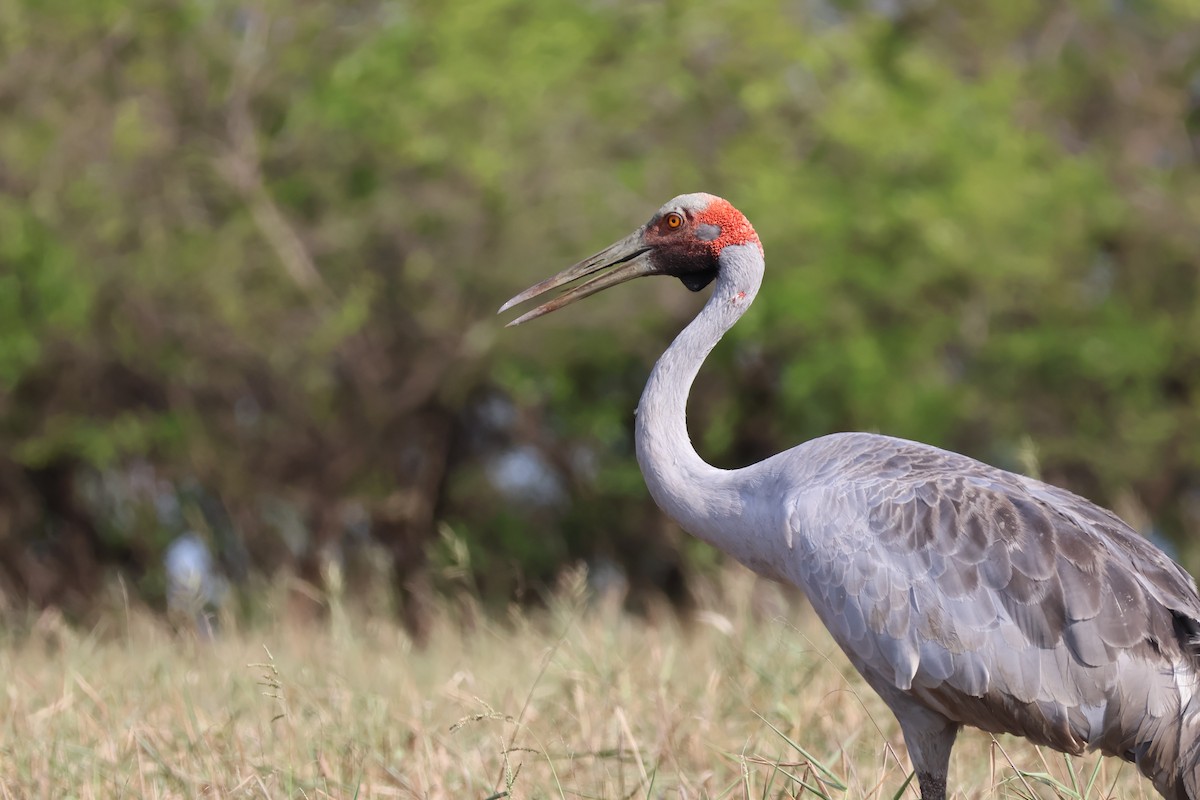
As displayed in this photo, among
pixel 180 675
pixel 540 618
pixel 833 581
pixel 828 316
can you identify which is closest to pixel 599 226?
pixel 828 316

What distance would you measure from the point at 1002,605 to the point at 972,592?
3.3 inches

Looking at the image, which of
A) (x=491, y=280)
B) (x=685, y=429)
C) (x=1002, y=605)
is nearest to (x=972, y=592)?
(x=1002, y=605)

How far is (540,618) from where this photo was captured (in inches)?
347

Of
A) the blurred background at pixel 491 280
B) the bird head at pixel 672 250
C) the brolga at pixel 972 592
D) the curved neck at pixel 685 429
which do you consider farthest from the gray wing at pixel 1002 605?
the blurred background at pixel 491 280

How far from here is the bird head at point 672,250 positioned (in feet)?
17.1

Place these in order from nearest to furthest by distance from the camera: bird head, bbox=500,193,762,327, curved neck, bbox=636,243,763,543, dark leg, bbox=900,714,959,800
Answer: dark leg, bbox=900,714,959,800, curved neck, bbox=636,243,763,543, bird head, bbox=500,193,762,327

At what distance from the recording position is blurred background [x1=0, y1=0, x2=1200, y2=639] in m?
15.2

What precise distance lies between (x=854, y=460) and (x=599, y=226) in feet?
38.1

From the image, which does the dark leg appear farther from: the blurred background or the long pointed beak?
the blurred background

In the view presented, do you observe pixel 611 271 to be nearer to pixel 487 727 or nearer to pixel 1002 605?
pixel 487 727

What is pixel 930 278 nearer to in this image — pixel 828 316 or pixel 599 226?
Result: pixel 828 316

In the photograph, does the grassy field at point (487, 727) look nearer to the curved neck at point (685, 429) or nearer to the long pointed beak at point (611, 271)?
the curved neck at point (685, 429)

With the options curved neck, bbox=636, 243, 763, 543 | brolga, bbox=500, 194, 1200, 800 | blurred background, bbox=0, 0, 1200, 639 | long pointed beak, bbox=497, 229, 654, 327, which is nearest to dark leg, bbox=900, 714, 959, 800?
brolga, bbox=500, 194, 1200, 800

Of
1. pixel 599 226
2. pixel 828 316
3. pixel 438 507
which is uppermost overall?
pixel 599 226
